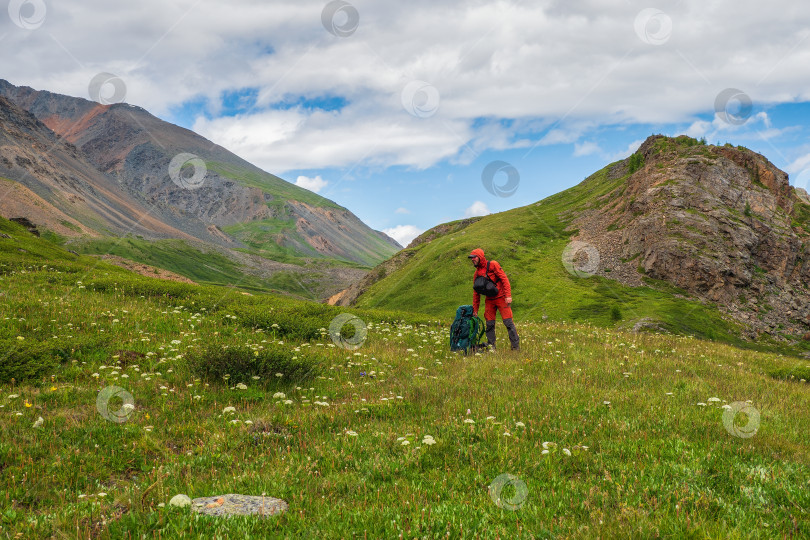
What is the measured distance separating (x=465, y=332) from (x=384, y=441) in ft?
32.5

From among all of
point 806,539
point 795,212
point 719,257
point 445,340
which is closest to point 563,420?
point 806,539

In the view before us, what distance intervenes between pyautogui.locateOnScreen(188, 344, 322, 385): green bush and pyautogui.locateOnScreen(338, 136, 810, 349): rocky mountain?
107ft

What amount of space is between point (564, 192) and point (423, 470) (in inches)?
3882

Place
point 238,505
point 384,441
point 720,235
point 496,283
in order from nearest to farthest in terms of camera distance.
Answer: point 238,505, point 384,441, point 496,283, point 720,235

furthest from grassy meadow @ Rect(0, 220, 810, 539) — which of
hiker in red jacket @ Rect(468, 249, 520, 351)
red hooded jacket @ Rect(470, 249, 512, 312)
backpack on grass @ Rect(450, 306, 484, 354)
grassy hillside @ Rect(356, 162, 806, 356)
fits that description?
grassy hillside @ Rect(356, 162, 806, 356)

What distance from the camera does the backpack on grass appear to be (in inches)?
667

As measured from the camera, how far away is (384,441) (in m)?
7.57

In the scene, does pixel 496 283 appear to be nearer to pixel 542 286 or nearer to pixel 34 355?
pixel 34 355

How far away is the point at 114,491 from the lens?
227 inches

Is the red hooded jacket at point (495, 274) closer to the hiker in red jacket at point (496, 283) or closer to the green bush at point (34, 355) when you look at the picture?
the hiker in red jacket at point (496, 283)

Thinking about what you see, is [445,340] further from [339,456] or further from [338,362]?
[339,456]

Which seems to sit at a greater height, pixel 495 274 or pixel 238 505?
pixel 495 274

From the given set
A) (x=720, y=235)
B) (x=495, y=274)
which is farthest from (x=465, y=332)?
(x=720, y=235)

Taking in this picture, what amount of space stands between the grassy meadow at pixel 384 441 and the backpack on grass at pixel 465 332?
150cm
